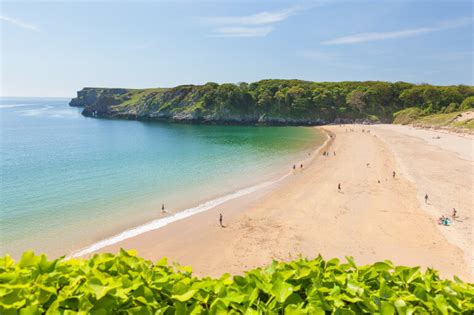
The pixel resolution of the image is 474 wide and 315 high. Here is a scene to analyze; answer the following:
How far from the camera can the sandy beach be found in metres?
15.3

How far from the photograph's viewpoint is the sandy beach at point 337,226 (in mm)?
15289

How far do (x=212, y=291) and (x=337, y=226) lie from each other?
17.8m

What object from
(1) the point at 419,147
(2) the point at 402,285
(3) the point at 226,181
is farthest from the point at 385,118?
(2) the point at 402,285

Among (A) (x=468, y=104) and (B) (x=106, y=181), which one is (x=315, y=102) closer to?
(A) (x=468, y=104)

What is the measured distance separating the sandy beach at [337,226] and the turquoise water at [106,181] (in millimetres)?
3967

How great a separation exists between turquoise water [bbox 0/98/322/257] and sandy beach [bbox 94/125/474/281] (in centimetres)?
397

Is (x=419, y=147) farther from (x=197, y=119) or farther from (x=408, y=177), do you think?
(x=197, y=119)

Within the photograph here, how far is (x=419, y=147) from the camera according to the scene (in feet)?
153

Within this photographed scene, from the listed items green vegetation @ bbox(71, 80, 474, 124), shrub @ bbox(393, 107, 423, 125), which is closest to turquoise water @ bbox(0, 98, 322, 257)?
green vegetation @ bbox(71, 80, 474, 124)

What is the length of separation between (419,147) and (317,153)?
660 inches

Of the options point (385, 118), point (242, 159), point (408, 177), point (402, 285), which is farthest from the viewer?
point (385, 118)

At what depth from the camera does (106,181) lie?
101 feet

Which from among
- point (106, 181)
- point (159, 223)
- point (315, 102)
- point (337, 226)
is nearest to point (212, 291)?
point (337, 226)

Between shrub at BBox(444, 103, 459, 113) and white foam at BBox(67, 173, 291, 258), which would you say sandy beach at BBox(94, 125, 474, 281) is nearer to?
white foam at BBox(67, 173, 291, 258)
